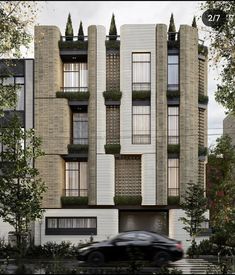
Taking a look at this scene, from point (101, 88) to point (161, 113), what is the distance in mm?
5072

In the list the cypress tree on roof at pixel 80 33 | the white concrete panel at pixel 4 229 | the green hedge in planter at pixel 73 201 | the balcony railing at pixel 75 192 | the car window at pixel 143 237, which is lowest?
→ the white concrete panel at pixel 4 229

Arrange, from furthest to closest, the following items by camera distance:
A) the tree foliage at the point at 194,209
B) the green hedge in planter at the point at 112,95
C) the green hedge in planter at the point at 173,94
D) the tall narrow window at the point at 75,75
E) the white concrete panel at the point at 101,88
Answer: the tall narrow window at the point at 75,75, the white concrete panel at the point at 101,88, the green hedge in planter at the point at 173,94, the green hedge in planter at the point at 112,95, the tree foliage at the point at 194,209

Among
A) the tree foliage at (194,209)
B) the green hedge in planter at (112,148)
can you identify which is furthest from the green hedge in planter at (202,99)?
the tree foliage at (194,209)

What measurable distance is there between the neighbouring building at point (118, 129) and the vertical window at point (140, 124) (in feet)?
0.26

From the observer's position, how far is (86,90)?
38.1 meters

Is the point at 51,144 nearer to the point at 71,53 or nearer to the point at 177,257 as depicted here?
the point at 71,53

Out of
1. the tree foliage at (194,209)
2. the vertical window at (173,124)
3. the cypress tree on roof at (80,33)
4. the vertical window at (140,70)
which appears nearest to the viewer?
Result: the tree foliage at (194,209)

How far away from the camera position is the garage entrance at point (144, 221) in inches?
1500

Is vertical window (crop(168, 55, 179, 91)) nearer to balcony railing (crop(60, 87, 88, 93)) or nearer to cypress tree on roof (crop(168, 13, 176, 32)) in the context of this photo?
cypress tree on roof (crop(168, 13, 176, 32))

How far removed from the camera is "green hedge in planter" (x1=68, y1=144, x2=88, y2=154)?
36969mm

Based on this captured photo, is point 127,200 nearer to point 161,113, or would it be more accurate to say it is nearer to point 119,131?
point 119,131

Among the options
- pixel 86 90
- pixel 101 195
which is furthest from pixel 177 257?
pixel 86 90

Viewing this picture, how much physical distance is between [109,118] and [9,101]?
48.2 ft

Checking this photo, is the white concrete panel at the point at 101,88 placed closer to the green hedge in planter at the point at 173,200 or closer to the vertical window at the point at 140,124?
the vertical window at the point at 140,124
